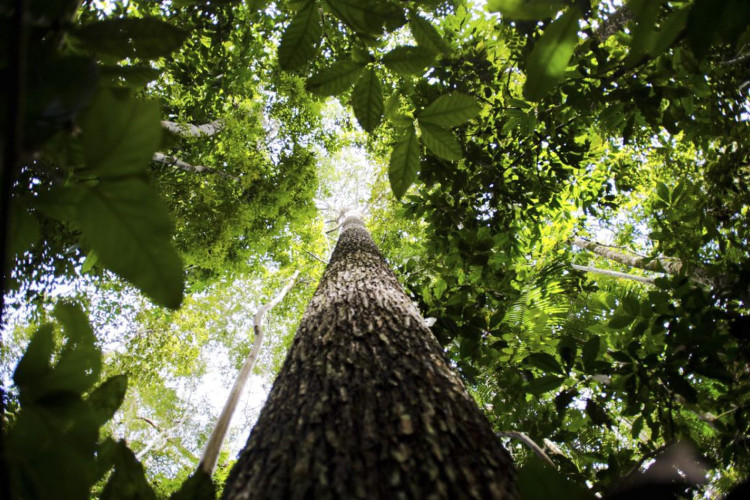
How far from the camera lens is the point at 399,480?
72 cm

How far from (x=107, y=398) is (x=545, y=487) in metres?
0.65

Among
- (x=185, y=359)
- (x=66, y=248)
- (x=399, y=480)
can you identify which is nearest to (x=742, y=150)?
(x=399, y=480)

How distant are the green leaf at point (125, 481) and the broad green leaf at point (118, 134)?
0.50 m

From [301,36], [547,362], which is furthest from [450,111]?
[547,362]

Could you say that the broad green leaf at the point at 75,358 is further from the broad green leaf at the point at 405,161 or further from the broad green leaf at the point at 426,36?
the broad green leaf at the point at 426,36

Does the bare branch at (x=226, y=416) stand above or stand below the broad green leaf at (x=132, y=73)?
above

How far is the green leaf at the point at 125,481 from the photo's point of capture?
0.53m

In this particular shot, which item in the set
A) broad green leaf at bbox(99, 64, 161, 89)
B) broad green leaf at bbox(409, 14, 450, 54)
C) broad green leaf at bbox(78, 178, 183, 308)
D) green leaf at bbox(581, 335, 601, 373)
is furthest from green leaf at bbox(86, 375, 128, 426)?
green leaf at bbox(581, 335, 601, 373)

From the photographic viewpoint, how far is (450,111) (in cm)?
73

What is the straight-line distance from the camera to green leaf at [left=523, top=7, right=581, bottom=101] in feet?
1.61

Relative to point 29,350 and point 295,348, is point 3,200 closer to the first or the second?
point 29,350

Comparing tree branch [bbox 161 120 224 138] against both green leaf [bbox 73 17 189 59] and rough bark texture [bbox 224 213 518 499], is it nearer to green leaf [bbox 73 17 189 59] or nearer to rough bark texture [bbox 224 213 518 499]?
rough bark texture [bbox 224 213 518 499]

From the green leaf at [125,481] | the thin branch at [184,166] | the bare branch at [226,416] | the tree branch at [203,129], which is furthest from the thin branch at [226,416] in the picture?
the green leaf at [125,481]

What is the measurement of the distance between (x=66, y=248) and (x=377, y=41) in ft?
14.4
